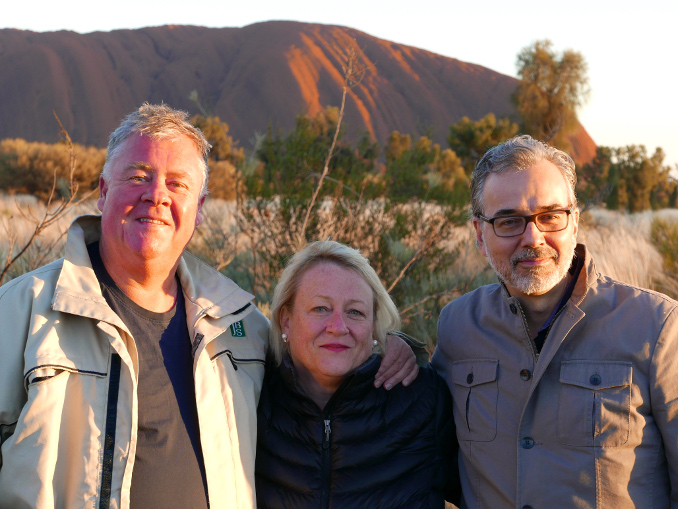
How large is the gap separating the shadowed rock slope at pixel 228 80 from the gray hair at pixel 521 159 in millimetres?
49427

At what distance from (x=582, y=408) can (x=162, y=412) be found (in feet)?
5.36

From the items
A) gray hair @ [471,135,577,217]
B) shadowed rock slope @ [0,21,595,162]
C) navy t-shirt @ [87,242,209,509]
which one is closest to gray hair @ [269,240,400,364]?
navy t-shirt @ [87,242,209,509]

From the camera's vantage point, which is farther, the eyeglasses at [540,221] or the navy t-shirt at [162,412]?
the eyeglasses at [540,221]

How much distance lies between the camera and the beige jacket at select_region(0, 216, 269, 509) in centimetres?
204

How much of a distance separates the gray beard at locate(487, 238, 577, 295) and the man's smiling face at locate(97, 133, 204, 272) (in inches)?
56.4

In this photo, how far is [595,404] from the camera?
227 centimetres

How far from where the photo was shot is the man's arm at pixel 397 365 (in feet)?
8.88

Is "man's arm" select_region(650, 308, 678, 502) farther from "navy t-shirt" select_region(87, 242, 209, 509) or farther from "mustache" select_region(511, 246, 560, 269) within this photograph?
"navy t-shirt" select_region(87, 242, 209, 509)

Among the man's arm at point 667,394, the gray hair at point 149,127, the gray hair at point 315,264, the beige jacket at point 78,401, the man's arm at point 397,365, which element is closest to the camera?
the beige jacket at point 78,401

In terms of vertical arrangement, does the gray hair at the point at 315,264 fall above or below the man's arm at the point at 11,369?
above

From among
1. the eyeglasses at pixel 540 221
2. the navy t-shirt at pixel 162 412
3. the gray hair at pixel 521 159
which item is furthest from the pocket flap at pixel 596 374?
the navy t-shirt at pixel 162 412

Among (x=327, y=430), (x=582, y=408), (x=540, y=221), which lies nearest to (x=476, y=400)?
(x=582, y=408)

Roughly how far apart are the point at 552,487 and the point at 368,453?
74 centimetres

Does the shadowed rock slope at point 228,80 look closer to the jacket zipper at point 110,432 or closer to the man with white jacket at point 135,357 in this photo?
the man with white jacket at point 135,357
